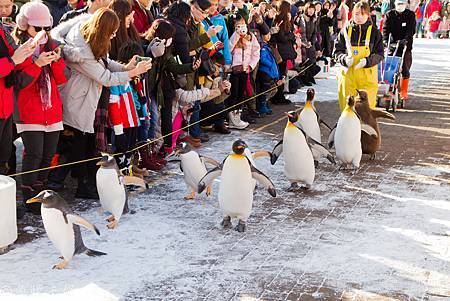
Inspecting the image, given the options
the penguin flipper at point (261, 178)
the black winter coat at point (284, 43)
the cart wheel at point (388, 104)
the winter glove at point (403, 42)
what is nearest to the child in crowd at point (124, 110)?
the penguin flipper at point (261, 178)

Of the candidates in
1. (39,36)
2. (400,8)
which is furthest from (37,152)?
(400,8)

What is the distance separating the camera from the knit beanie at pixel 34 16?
5.45 m

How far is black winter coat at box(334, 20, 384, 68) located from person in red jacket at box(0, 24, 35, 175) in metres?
4.83

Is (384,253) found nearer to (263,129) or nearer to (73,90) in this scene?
(73,90)

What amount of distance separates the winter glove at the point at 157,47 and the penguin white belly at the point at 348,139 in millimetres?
2037

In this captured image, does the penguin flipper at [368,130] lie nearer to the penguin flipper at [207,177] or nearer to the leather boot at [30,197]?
the penguin flipper at [207,177]

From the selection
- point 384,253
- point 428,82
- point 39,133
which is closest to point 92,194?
point 39,133

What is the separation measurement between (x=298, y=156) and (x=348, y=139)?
0.98 m

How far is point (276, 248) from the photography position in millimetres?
5160

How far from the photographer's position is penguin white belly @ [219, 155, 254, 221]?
5.49 m

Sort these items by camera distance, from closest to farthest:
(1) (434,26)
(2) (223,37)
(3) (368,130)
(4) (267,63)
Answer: (3) (368,130) < (2) (223,37) < (4) (267,63) < (1) (434,26)

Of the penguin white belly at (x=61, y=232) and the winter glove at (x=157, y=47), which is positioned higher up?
the winter glove at (x=157, y=47)

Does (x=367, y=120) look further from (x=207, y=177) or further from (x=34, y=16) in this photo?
(x=34, y=16)

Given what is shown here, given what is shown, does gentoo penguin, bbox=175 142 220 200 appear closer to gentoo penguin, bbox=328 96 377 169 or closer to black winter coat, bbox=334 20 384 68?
gentoo penguin, bbox=328 96 377 169
